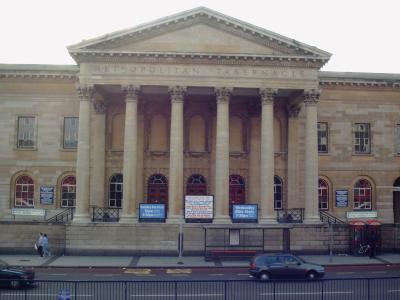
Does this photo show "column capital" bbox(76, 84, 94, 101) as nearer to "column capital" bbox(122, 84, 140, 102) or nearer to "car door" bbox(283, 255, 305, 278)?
"column capital" bbox(122, 84, 140, 102)

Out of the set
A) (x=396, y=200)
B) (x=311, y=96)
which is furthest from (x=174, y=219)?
(x=396, y=200)

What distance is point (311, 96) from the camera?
42.8 metres

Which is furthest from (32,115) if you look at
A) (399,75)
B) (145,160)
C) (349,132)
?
(399,75)

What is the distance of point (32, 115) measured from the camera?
48.6 meters

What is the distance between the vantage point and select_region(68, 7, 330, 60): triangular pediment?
41.8 meters

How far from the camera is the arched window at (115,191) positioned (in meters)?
47.7

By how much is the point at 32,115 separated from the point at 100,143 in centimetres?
675

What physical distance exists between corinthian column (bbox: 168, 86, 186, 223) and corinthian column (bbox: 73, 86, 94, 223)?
5897mm

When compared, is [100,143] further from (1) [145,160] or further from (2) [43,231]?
(2) [43,231]

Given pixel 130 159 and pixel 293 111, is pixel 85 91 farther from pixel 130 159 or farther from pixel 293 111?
pixel 293 111

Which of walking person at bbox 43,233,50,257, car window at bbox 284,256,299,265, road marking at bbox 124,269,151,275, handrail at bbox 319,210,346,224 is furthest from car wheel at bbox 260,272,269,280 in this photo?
handrail at bbox 319,210,346,224

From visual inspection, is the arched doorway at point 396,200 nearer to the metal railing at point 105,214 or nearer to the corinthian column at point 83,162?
the metal railing at point 105,214

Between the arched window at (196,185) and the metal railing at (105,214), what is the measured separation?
6166 mm

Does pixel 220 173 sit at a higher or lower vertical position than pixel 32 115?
lower
